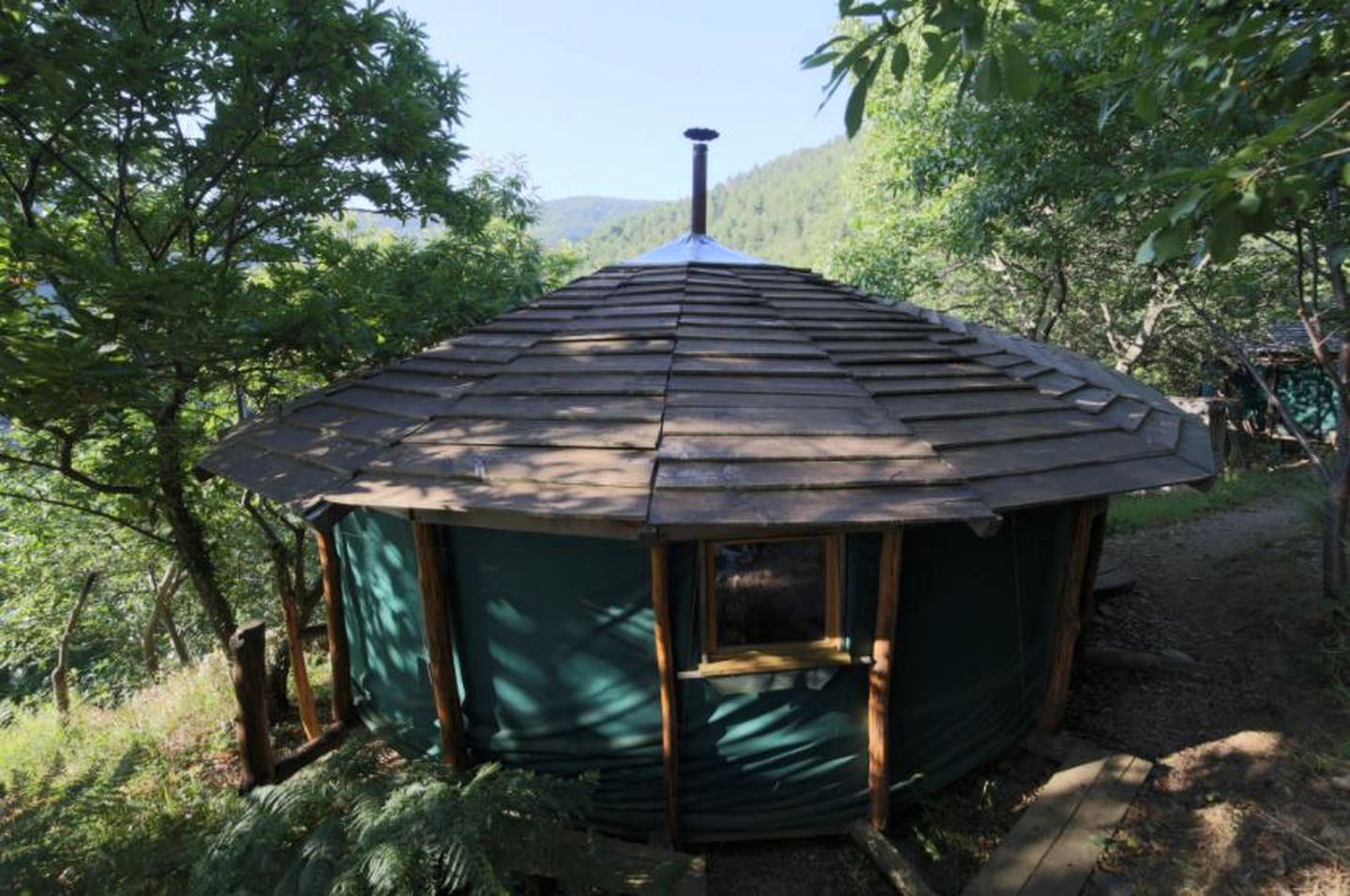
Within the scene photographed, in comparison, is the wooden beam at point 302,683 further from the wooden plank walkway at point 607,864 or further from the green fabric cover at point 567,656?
the wooden plank walkway at point 607,864

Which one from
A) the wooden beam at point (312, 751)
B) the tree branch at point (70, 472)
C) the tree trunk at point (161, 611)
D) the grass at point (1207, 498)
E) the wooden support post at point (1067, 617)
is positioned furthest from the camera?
the tree trunk at point (161, 611)

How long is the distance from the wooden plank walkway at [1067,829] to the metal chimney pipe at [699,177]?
6256 millimetres

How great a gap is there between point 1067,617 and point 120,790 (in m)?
7.42

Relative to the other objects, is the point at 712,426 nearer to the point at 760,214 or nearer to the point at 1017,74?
the point at 1017,74

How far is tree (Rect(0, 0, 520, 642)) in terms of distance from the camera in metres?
4.37

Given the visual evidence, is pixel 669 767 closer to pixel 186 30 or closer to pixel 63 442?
pixel 63 442

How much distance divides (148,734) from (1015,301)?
57.5ft

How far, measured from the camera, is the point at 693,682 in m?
4.16

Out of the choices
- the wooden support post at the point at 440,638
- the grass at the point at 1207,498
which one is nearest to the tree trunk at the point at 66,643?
the wooden support post at the point at 440,638

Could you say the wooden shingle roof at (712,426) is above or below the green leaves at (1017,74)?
below

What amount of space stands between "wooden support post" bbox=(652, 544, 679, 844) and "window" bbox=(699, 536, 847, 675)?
10.1 inches

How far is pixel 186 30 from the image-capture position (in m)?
5.36

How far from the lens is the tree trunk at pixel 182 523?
6.22 m

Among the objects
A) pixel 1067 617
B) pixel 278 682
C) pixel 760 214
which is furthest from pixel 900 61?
pixel 760 214
